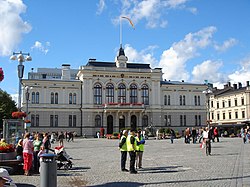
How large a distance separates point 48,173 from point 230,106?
242ft

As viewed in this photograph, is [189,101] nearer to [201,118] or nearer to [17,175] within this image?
[201,118]

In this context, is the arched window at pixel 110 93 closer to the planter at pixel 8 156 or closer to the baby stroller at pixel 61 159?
the baby stroller at pixel 61 159

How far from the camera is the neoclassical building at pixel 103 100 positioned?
6988cm

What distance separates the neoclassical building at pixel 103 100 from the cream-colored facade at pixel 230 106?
473 inches

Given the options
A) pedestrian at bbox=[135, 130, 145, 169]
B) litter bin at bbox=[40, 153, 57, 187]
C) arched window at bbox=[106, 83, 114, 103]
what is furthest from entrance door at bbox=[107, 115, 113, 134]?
litter bin at bbox=[40, 153, 57, 187]

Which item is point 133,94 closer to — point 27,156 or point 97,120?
point 97,120

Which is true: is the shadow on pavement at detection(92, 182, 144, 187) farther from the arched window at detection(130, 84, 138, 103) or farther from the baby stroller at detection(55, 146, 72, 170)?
the arched window at detection(130, 84, 138, 103)

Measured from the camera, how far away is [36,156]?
49.6 feet

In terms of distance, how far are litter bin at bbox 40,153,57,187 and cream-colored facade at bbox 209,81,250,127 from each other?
213 ft

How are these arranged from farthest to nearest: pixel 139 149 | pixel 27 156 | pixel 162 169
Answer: pixel 139 149
pixel 162 169
pixel 27 156


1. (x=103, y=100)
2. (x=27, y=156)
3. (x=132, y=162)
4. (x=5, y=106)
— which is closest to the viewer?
(x=27, y=156)

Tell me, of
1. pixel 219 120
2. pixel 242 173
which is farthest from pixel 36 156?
pixel 219 120

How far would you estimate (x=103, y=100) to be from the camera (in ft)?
234

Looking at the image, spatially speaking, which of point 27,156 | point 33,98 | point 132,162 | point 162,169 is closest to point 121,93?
point 33,98
